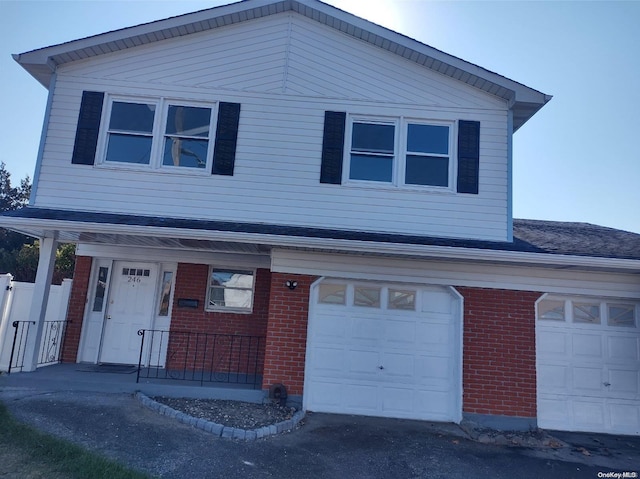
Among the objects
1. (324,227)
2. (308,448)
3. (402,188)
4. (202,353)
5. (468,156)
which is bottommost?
(308,448)

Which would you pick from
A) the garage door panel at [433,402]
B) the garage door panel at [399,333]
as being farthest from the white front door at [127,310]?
the garage door panel at [433,402]

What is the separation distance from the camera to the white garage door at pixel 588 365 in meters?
7.47

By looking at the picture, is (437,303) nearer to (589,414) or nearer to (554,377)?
(554,377)

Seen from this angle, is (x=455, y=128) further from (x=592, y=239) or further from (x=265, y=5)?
(x=265, y=5)

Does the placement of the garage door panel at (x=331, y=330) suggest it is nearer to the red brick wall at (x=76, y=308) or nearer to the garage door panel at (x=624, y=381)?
the garage door panel at (x=624, y=381)

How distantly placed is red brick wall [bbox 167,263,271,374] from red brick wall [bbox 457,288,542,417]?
4009 mm

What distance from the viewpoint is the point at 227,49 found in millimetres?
8680

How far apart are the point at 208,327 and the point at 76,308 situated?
283 centimetres

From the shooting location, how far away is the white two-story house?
295 inches

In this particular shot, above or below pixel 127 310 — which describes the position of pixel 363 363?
below

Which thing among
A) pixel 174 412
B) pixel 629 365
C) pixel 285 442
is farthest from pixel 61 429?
pixel 629 365

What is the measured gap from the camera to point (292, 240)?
23.4 feet

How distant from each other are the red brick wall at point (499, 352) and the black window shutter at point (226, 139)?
4.81 meters

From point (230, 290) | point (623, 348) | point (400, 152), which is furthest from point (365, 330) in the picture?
point (623, 348)
